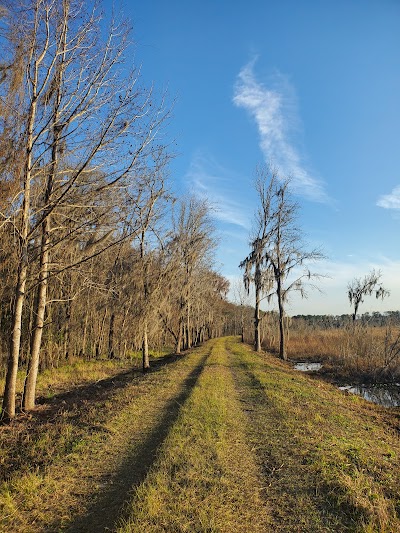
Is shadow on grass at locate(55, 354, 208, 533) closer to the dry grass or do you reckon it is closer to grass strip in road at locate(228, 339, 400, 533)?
grass strip in road at locate(228, 339, 400, 533)

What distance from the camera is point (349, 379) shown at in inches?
734

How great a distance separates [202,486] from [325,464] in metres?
1.92

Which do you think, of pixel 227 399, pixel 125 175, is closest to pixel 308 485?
pixel 227 399

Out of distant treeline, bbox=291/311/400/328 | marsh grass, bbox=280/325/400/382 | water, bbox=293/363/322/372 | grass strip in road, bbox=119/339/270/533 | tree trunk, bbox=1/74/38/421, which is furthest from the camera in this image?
distant treeline, bbox=291/311/400/328

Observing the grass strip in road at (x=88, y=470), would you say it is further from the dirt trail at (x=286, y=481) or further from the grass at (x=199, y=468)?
the dirt trail at (x=286, y=481)

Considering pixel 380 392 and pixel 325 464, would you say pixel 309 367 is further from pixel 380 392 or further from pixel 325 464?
pixel 325 464

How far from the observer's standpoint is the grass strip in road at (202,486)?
377cm

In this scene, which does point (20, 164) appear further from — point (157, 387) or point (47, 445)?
point (157, 387)

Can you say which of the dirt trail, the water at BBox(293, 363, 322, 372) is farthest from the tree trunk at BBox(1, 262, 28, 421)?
the water at BBox(293, 363, 322, 372)

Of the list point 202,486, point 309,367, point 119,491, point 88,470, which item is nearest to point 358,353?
point 309,367

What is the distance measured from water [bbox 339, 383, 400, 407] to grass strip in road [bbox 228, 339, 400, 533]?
14.2 feet

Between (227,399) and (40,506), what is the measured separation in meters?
6.07

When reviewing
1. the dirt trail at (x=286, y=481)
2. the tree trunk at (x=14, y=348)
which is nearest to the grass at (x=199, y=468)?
the dirt trail at (x=286, y=481)

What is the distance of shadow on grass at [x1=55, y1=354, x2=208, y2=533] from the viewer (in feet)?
12.4
